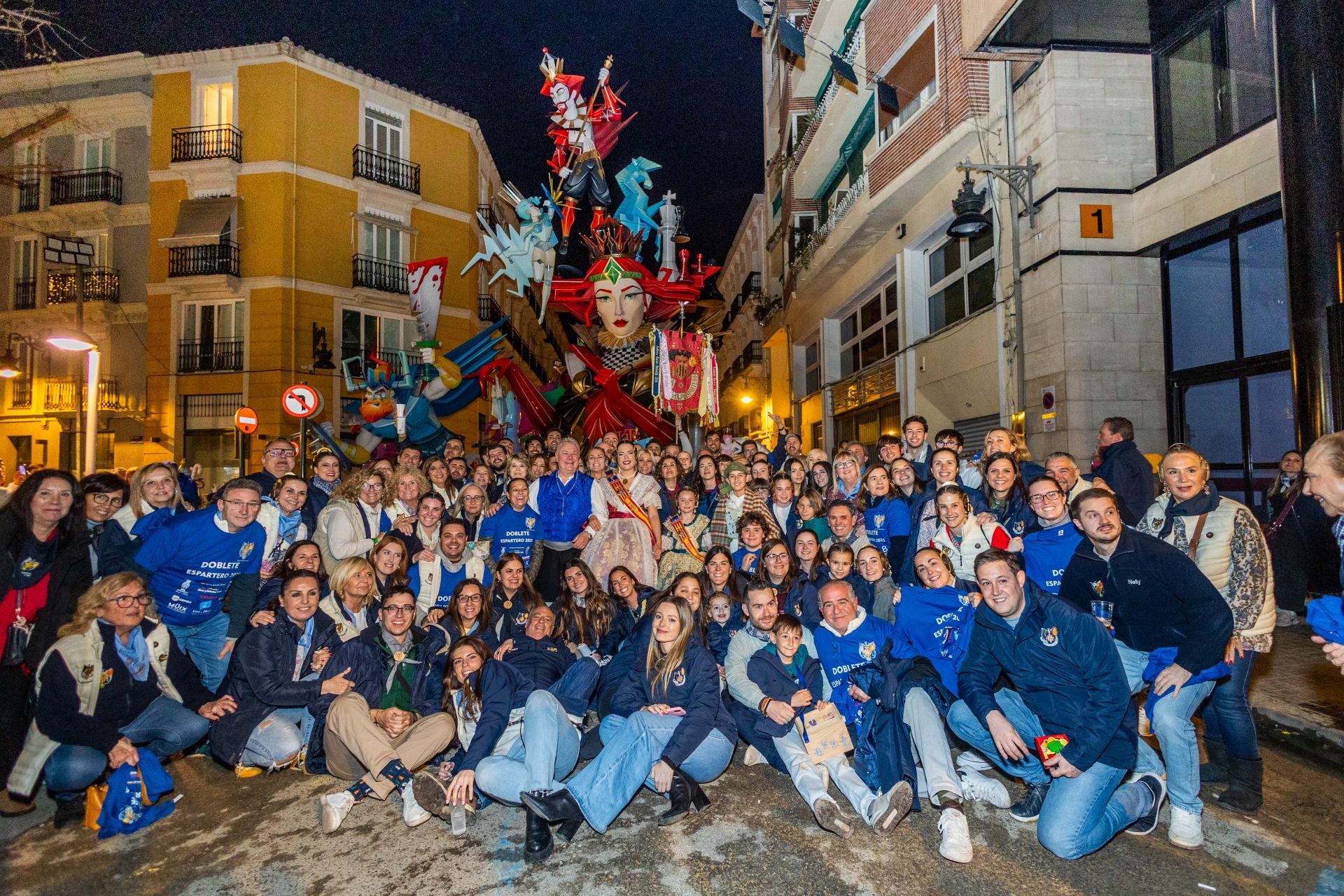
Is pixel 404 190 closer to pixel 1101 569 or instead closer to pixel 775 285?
pixel 775 285

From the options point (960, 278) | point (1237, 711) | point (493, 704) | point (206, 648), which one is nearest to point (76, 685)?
point (206, 648)

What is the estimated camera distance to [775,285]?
25547 millimetres

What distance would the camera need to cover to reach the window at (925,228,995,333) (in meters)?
12.1

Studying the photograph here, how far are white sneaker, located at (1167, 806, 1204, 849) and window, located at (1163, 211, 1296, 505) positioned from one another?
686 centimetres

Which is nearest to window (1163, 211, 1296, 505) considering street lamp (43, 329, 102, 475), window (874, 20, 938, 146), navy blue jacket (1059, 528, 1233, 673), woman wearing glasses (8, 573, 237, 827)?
window (874, 20, 938, 146)

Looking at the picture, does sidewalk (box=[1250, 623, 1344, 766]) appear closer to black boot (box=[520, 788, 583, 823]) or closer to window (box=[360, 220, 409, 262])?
black boot (box=[520, 788, 583, 823])

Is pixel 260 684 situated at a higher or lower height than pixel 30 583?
lower

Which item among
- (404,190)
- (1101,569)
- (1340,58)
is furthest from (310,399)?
(404,190)

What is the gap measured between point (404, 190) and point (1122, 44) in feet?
61.7

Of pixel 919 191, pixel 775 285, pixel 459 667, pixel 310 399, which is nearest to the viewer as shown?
pixel 459 667

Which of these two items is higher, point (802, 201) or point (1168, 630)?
point (802, 201)

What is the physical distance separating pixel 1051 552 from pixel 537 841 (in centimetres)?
344

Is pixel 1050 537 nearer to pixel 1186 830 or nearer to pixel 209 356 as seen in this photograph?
pixel 1186 830

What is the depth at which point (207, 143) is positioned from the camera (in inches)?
790
